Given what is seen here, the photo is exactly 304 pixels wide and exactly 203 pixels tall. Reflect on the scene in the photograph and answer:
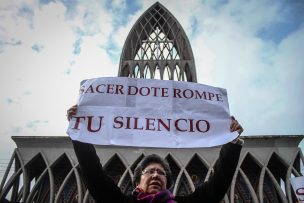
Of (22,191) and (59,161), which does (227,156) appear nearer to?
(59,161)

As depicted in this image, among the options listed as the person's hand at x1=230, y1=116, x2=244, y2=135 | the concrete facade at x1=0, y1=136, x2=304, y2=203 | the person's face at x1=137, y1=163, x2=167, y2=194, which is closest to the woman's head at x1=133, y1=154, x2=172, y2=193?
the person's face at x1=137, y1=163, x2=167, y2=194

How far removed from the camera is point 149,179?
264 cm

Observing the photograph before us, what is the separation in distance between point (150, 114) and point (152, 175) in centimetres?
137

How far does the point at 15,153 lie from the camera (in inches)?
1074

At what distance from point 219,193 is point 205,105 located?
1593 mm

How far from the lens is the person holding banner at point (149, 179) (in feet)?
8.55

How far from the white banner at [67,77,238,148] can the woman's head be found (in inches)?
29.6

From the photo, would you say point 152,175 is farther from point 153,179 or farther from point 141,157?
point 141,157

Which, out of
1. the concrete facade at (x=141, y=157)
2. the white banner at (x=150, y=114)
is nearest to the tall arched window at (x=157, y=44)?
the concrete facade at (x=141, y=157)

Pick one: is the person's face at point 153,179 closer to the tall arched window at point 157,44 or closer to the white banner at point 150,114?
the white banner at point 150,114

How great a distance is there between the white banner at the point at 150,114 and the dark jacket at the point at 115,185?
54cm

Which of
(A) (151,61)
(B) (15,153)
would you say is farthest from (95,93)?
(A) (151,61)

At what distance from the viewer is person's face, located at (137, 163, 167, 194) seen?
2.57m

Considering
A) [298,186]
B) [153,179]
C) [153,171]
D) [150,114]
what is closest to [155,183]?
[153,179]
